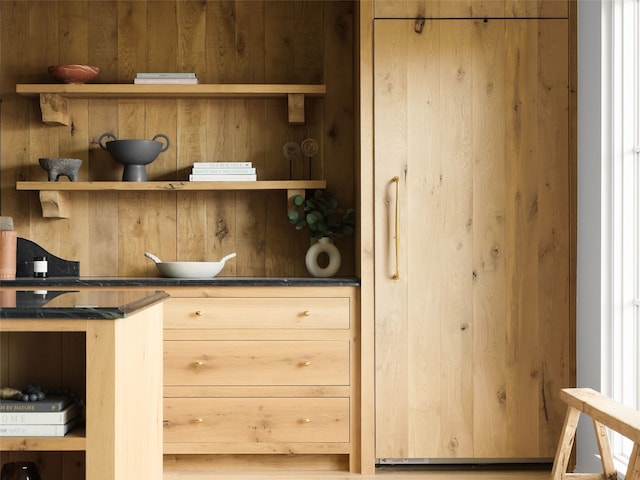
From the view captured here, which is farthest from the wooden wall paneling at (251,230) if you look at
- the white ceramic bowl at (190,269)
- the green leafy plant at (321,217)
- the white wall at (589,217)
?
the white wall at (589,217)

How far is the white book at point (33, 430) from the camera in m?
1.64

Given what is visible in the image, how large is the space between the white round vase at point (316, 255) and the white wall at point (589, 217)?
1.08 meters

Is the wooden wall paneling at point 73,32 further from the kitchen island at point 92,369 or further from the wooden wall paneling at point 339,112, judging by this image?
the kitchen island at point 92,369

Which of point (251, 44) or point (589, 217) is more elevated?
point (251, 44)

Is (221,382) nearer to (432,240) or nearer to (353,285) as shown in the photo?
(353,285)

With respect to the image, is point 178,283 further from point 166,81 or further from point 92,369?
point 92,369

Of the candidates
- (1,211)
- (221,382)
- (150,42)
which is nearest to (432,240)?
(221,382)

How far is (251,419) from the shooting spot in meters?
3.15

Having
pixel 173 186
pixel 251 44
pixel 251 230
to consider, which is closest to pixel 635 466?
pixel 251 230

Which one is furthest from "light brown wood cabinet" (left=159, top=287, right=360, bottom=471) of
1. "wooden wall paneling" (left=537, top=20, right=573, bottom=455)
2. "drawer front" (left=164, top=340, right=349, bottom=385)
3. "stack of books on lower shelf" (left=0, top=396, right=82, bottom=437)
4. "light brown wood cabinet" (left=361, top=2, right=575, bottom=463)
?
"stack of books on lower shelf" (left=0, top=396, right=82, bottom=437)

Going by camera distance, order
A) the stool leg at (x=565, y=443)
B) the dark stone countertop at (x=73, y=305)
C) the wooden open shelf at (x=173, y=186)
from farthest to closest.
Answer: the wooden open shelf at (x=173, y=186), the stool leg at (x=565, y=443), the dark stone countertop at (x=73, y=305)

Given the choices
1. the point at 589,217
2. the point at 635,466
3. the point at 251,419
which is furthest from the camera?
the point at 251,419

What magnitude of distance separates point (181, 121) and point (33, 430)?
2269mm

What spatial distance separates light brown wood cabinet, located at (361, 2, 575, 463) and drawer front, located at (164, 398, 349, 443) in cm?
23
